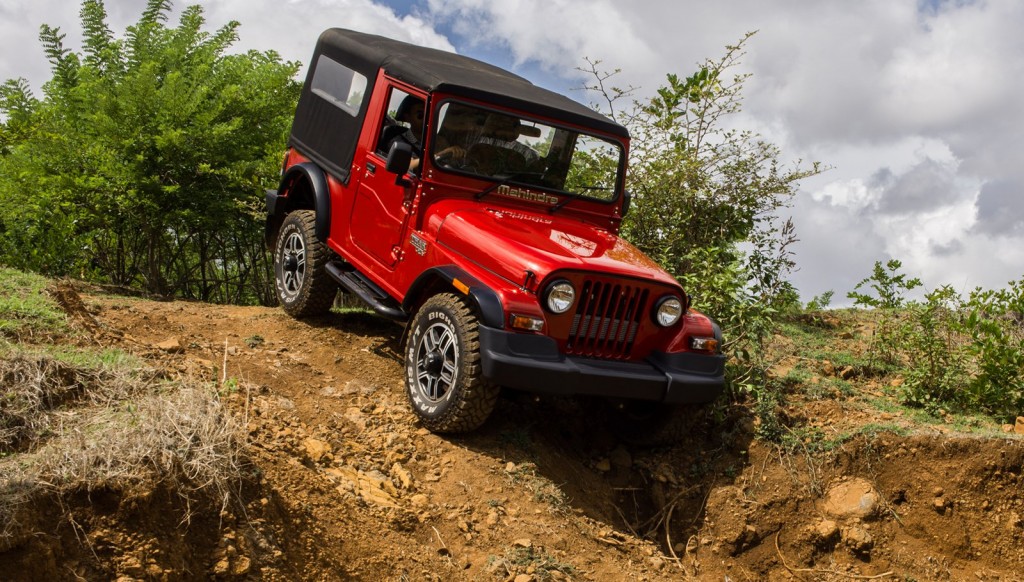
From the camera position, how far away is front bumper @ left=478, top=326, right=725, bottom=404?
5477 millimetres

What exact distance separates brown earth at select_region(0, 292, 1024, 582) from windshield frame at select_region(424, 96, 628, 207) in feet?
5.19

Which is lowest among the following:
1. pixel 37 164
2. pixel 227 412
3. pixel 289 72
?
pixel 227 412

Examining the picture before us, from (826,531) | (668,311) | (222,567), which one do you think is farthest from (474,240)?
(826,531)

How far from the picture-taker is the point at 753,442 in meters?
6.64

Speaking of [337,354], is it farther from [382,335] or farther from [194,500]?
[194,500]

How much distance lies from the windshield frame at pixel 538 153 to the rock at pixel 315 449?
2147 mm

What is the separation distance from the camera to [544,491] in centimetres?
576

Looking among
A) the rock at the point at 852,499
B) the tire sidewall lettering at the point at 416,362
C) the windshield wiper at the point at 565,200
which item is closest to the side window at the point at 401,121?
the windshield wiper at the point at 565,200

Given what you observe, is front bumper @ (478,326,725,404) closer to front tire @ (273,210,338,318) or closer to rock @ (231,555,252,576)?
rock @ (231,555,252,576)

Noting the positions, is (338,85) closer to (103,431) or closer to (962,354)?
(103,431)

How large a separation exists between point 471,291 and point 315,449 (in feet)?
4.33

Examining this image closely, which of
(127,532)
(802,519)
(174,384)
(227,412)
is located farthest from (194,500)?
(802,519)

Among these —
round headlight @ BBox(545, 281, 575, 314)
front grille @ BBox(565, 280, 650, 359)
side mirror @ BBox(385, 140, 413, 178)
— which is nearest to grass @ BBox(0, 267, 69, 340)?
side mirror @ BBox(385, 140, 413, 178)

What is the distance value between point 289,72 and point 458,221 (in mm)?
6989
